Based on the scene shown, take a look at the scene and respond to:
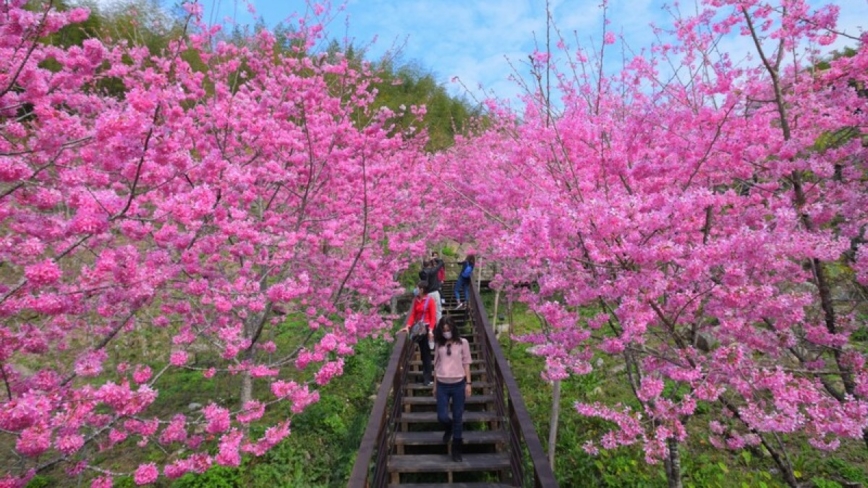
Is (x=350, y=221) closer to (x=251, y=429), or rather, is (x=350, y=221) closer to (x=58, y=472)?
(x=251, y=429)

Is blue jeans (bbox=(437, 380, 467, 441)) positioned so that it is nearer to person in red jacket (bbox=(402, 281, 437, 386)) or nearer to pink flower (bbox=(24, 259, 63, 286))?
person in red jacket (bbox=(402, 281, 437, 386))

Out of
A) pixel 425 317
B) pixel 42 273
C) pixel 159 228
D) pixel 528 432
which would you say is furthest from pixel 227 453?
pixel 159 228

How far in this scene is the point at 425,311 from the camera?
6738 millimetres

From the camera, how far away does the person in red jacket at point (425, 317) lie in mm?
6629

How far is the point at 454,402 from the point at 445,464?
718 millimetres

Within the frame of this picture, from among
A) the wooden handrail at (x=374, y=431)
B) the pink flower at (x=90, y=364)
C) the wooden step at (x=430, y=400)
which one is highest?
the pink flower at (x=90, y=364)

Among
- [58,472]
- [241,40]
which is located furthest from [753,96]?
[58,472]

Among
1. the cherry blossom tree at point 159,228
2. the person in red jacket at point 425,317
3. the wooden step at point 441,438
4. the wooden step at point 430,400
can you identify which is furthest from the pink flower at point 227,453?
the person in red jacket at point 425,317

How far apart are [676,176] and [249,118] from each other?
5.90m

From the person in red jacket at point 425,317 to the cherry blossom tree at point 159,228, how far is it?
1120 mm

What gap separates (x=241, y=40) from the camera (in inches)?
336

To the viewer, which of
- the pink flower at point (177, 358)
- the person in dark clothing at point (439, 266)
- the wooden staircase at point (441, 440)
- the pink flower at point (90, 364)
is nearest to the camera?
the pink flower at point (90, 364)

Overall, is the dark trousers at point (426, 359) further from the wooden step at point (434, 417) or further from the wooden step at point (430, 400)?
the wooden step at point (434, 417)

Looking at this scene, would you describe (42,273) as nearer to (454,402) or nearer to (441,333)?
(441,333)
